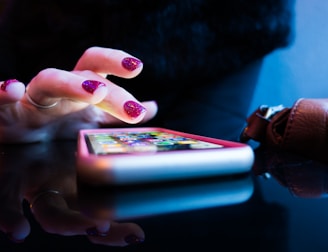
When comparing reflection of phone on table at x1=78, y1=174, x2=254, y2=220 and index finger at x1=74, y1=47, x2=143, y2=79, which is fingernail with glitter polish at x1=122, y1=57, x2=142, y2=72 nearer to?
index finger at x1=74, y1=47, x2=143, y2=79

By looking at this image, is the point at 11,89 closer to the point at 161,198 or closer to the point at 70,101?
the point at 70,101

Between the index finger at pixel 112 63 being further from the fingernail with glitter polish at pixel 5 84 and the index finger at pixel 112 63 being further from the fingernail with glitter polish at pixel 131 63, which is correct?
the fingernail with glitter polish at pixel 5 84

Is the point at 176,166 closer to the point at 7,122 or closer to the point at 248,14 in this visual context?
the point at 7,122

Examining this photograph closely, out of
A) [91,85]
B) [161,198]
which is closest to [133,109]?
[91,85]

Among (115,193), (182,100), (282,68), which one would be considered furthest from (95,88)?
(282,68)

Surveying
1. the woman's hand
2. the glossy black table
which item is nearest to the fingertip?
the woman's hand

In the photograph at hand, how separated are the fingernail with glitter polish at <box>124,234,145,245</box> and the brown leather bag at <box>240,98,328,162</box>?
0.75 ft

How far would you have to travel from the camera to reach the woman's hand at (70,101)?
327 millimetres

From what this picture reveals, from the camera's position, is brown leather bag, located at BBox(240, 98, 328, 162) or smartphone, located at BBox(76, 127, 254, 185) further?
brown leather bag, located at BBox(240, 98, 328, 162)

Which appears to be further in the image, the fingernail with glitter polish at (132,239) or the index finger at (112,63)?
the index finger at (112,63)

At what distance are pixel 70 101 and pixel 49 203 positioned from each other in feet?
0.79

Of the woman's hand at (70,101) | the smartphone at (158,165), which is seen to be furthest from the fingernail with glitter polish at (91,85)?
the smartphone at (158,165)

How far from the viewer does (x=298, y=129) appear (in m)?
0.33

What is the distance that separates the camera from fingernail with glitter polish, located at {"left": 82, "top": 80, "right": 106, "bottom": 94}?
312 millimetres
